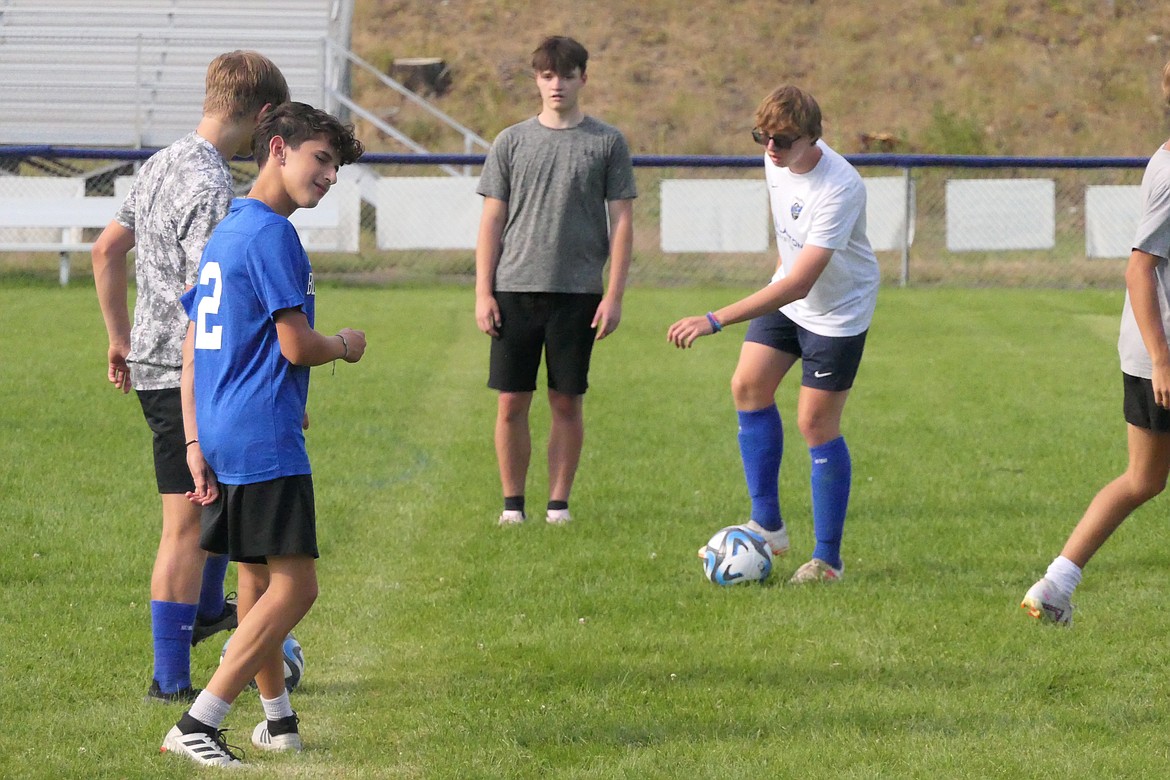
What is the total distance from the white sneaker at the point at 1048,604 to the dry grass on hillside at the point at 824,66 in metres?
24.4

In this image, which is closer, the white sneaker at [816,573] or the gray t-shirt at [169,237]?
the gray t-shirt at [169,237]

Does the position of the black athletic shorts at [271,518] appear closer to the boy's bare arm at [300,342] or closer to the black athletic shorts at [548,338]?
the boy's bare arm at [300,342]

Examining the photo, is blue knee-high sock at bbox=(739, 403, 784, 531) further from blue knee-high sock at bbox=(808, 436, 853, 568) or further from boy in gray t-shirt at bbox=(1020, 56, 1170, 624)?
boy in gray t-shirt at bbox=(1020, 56, 1170, 624)

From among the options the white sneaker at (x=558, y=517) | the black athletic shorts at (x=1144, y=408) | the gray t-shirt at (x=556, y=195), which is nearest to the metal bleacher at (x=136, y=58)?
the gray t-shirt at (x=556, y=195)

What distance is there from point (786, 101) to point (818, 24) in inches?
1213

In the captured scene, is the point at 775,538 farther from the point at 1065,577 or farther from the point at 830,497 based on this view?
the point at 1065,577

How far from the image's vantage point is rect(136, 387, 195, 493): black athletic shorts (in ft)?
13.5

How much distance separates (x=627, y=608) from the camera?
523 centimetres

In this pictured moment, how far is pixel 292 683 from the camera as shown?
4.34 m

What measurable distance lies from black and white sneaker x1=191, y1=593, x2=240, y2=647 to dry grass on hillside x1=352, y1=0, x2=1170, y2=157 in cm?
2503

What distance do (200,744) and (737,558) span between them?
7.93 ft

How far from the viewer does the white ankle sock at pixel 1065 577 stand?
502 cm

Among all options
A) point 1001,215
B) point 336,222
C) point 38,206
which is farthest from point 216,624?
point 1001,215

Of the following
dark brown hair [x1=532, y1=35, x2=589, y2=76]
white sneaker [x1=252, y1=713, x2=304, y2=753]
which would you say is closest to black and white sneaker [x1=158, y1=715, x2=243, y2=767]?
white sneaker [x1=252, y1=713, x2=304, y2=753]
